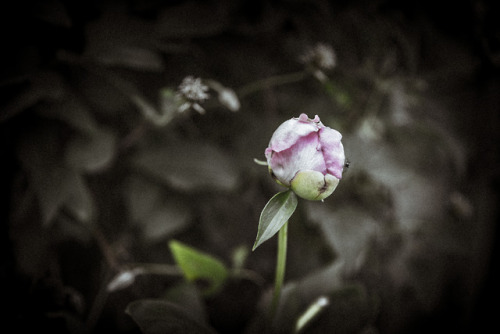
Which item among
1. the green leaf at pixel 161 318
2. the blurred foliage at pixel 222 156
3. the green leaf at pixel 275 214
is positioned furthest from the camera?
the blurred foliage at pixel 222 156

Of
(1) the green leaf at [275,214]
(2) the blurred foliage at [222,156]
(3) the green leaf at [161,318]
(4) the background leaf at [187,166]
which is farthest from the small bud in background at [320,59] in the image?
(3) the green leaf at [161,318]

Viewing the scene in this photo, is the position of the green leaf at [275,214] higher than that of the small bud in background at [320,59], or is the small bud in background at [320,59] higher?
the small bud in background at [320,59]

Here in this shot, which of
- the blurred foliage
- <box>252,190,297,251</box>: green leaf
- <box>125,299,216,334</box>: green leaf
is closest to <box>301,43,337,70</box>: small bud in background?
the blurred foliage

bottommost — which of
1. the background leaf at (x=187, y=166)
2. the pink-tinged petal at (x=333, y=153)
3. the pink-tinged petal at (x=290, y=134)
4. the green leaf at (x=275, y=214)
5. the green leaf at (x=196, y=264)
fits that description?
the green leaf at (x=275, y=214)

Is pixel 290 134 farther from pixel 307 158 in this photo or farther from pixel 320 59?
pixel 320 59

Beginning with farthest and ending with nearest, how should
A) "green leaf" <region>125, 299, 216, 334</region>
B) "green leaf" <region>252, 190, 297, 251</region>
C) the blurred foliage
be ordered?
1. the blurred foliage
2. "green leaf" <region>125, 299, 216, 334</region>
3. "green leaf" <region>252, 190, 297, 251</region>

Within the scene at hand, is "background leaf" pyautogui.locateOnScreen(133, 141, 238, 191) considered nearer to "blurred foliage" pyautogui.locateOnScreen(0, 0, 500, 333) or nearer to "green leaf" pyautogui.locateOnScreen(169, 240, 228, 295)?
"blurred foliage" pyautogui.locateOnScreen(0, 0, 500, 333)

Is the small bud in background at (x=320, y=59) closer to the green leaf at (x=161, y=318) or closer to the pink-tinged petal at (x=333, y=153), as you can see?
the pink-tinged petal at (x=333, y=153)

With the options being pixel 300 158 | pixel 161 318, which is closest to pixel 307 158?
pixel 300 158
